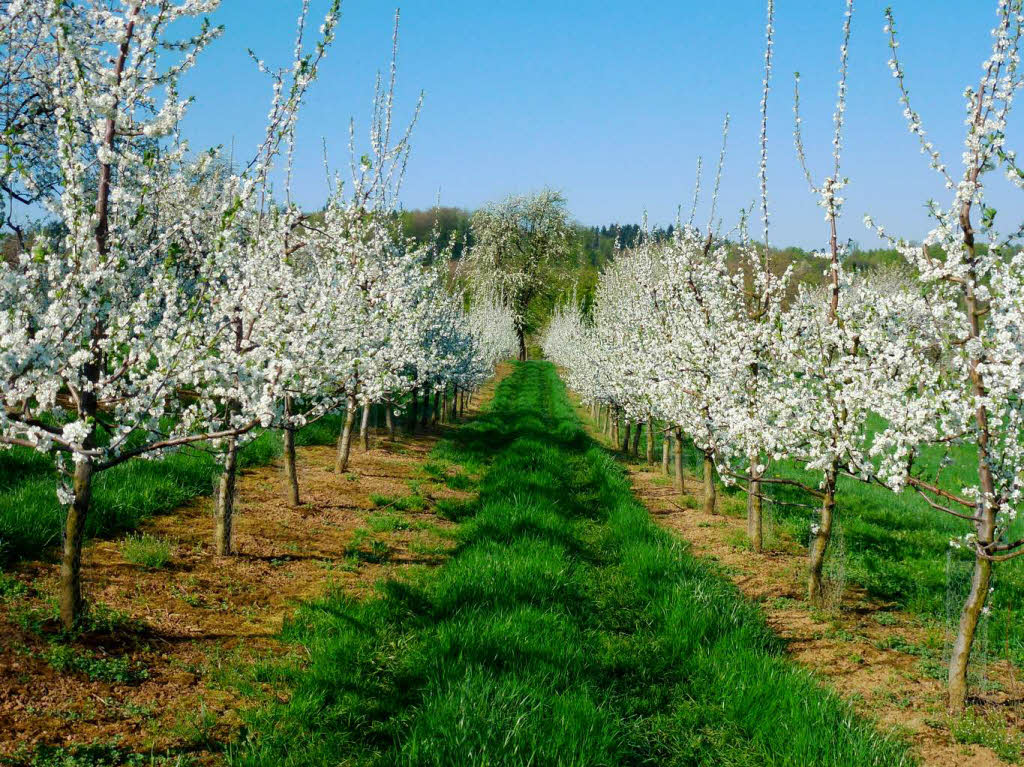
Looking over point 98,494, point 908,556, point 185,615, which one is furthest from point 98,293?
point 908,556

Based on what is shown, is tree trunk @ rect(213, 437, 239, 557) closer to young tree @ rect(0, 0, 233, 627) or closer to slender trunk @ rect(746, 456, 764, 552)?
young tree @ rect(0, 0, 233, 627)

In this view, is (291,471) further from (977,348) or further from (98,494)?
(977,348)

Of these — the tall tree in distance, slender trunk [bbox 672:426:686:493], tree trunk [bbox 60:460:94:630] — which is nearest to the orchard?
tree trunk [bbox 60:460:94:630]

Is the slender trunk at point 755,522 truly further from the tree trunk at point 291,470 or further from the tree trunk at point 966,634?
the tree trunk at point 291,470

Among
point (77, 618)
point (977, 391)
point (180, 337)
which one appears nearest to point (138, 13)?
point (180, 337)

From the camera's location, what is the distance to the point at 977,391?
17.3 ft

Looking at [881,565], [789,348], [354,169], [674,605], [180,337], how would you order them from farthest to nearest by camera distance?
[354,169] < [881,565] < [789,348] < [674,605] < [180,337]

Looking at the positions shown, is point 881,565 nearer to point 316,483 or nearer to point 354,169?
point 316,483

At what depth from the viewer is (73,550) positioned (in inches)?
195

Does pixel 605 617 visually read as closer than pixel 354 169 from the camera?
Yes

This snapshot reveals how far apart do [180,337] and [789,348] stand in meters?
5.94

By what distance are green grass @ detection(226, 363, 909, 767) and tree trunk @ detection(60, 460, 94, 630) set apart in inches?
60.0

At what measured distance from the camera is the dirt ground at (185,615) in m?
4.17

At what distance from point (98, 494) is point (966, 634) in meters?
8.81
